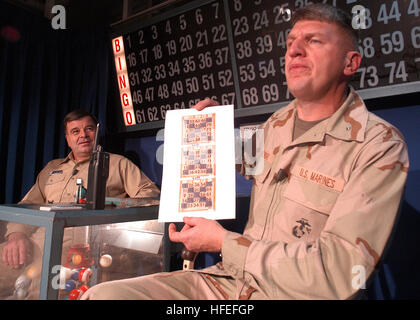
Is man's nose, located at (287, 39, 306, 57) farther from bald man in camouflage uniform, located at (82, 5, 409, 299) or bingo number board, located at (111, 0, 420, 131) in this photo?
Result: bingo number board, located at (111, 0, 420, 131)

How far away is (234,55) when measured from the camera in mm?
1966

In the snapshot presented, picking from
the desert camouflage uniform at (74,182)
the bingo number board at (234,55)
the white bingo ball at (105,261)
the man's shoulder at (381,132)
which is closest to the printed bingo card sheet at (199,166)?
the man's shoulder at (381,132)

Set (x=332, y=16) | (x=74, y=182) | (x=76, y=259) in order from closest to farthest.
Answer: (x=332, y=16)
(x=76, y=259)
(x=74, y=182)

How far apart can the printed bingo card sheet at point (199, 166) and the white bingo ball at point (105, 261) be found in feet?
1.82

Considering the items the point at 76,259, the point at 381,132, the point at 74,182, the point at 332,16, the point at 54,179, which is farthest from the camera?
the point at 54,179

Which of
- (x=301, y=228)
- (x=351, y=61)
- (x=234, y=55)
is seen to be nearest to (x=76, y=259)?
(x=301, y=228)

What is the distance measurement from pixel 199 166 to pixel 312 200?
377 mm

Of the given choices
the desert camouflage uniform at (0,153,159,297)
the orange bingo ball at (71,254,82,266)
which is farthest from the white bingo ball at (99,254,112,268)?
the desert camouflage uniform at (0,153,159,297)

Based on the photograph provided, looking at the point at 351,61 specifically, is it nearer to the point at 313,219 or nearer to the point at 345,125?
the point at 345,125

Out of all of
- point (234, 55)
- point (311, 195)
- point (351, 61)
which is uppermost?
point (234, 55)

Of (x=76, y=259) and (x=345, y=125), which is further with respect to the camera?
(x=76, y=259)

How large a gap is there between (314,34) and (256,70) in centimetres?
87
